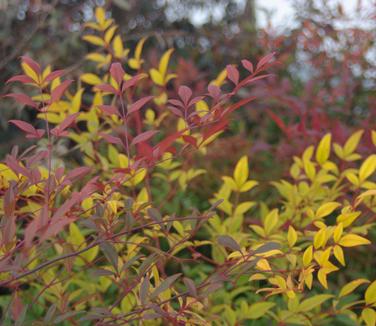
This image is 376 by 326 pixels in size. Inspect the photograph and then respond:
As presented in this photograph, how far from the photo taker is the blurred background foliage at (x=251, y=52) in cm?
237

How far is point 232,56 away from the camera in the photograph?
355 cm

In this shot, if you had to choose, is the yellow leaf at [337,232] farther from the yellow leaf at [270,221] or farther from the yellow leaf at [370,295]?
the yellow leaf at [270,221]

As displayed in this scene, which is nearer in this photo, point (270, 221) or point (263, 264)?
point (263, 264)

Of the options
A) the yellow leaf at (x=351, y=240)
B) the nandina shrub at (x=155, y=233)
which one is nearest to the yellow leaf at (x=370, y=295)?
the nandina shrub at (x=155, y=233)

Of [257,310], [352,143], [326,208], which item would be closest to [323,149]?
[352,143]

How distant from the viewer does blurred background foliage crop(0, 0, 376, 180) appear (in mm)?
2365

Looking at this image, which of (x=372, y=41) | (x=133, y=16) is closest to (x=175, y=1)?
(x=133, y=16)

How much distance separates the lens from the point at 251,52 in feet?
11.4

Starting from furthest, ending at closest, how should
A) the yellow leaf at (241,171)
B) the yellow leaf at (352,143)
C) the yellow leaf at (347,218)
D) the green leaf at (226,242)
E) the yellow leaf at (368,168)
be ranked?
1. the yellow leaf at (352,143)
2. the yellow leaf at (241,171)
3. the yellow leaf at (368,168)
4. the yellow leaf at (347,218)
5. the green leaf at (226,242)

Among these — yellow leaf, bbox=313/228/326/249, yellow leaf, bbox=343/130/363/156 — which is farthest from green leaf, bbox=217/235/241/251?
yellow leaf, bbox=343/130/363/156

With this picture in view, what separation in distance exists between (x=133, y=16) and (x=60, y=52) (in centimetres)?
90

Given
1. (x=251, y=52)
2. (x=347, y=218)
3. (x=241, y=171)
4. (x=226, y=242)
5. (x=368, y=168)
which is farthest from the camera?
(x=251, y=52)

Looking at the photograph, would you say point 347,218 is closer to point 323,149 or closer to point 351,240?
point 351,240

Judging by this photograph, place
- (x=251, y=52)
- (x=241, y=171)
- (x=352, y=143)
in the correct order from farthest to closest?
(x=251, y=52) → (x=352, y=143) → (x=241, y=171)
